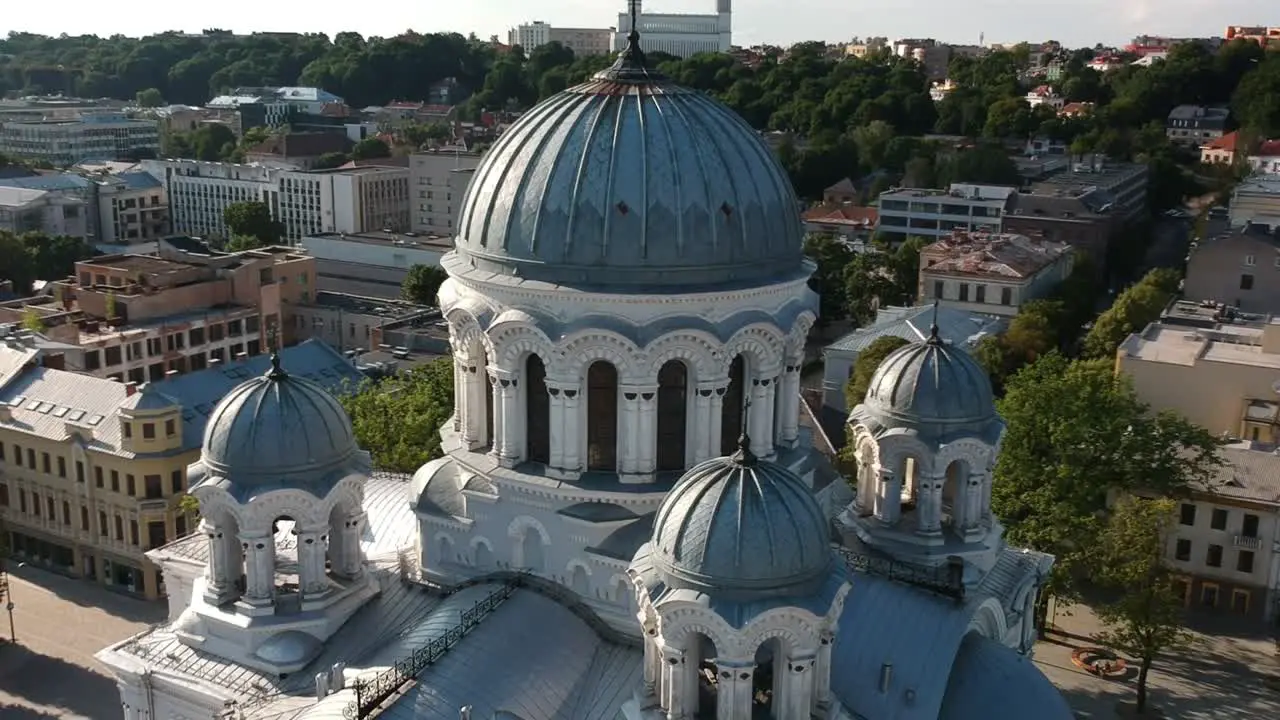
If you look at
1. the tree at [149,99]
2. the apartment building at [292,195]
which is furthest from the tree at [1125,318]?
the tree at [149,99]

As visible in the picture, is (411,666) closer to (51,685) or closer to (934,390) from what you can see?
(934,390)

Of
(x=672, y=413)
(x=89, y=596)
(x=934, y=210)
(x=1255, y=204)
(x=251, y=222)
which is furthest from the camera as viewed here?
(x=251, y=222)

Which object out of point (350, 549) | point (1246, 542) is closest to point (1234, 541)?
point (1246, 542)

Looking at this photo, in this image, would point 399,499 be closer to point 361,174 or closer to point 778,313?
point 778,313

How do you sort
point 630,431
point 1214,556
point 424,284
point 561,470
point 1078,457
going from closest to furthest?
1. point 630,431
2. point 561,470
3. point 1078,457
4. point 1214,556
5. point 424,284

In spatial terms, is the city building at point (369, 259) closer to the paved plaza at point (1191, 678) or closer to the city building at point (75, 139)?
the paved plaza at point (1191, 678)

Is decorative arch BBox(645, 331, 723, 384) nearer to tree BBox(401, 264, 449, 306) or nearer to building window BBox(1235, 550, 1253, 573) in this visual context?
building window BBox(1235, 550, 1253, 573)
